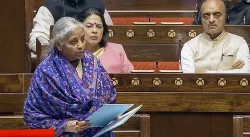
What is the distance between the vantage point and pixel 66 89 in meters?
1.77

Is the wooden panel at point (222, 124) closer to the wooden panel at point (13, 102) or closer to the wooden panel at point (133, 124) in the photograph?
the wooden panel at point (133, 124)

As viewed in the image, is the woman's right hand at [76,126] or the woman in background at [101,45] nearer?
the woman's right hand at [76,126]

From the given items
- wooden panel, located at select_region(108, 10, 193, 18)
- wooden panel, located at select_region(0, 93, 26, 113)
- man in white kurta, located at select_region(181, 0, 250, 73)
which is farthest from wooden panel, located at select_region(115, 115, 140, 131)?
wooden panel, located at select_region(108, 10, 193, 18)

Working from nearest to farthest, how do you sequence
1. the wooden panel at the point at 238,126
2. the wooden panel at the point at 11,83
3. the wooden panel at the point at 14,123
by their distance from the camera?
the wooden panel at the point at 238,126
the wooden panel at the point at 14,123
the wooden panel at the point at 11,83

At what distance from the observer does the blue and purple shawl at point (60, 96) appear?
1.76m

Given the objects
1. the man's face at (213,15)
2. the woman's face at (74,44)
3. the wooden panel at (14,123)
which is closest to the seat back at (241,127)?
the woman's face at (74,44)

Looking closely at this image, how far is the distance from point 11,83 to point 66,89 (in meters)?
0.79

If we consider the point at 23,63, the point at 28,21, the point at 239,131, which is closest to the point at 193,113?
the point at 239,131

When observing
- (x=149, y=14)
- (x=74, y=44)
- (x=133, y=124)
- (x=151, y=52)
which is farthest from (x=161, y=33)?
(x=74, y=44)

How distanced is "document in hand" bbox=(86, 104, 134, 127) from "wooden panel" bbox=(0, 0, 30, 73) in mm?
1485

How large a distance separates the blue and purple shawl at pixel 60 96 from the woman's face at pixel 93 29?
0.71m

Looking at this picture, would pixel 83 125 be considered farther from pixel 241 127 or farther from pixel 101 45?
pixel 101 45

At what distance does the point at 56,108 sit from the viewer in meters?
1.76

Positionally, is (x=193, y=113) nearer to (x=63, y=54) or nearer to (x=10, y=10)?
(x=63, y=54)
